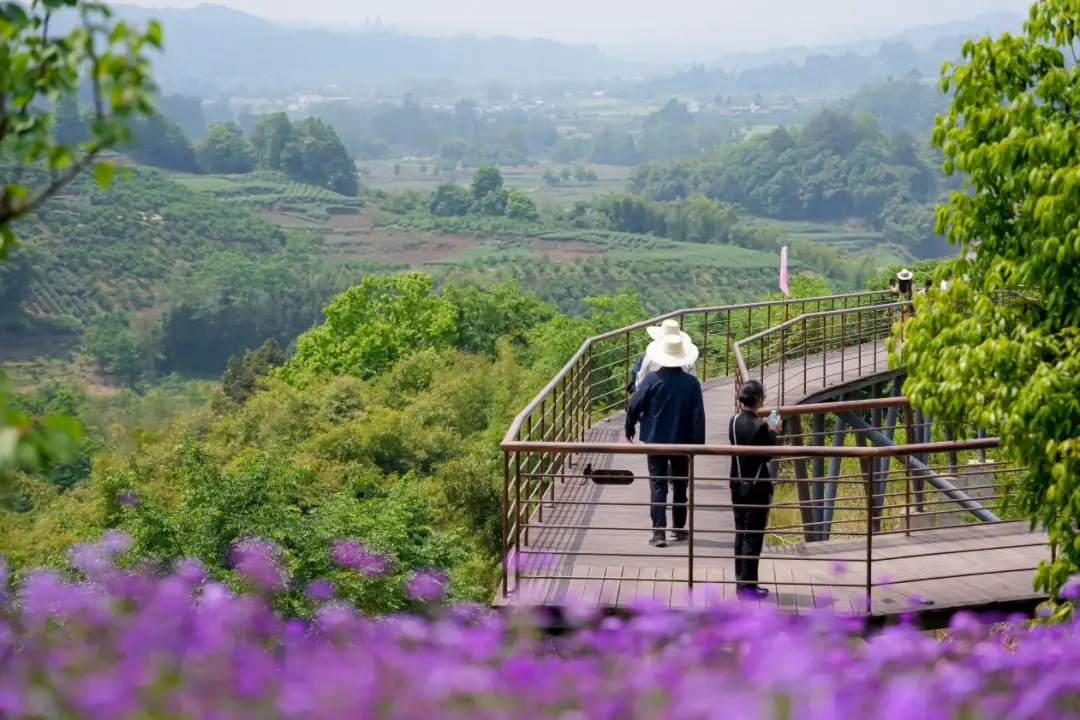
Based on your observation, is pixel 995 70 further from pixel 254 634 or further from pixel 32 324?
pixel 32 324

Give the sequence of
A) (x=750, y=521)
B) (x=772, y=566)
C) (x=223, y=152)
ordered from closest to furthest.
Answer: (x=750, y=521)
(x=772, y=566)
(x=223, y=152)

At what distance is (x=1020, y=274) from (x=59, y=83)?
14.2ft

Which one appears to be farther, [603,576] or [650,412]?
[650,412]

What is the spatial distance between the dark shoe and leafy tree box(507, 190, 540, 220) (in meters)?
162

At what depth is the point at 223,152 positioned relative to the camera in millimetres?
191625

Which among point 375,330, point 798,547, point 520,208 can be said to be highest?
point 798,547

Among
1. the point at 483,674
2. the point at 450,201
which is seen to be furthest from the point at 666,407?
the point at 450,201

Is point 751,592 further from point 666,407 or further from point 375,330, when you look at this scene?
point 375,330

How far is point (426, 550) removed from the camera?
14.9 m

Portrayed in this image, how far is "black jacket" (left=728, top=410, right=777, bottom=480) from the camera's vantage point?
23.7 feet

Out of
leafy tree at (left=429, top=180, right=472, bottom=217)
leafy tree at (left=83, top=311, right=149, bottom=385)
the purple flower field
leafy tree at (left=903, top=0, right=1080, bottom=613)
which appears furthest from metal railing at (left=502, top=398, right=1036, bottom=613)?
leafy tree at (left=429, top=180, right=472, bottom=217)

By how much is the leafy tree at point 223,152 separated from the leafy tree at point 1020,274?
190601 mm

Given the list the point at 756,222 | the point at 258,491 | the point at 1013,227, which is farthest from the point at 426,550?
the point at 756,222

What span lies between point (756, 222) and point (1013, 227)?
604ft
